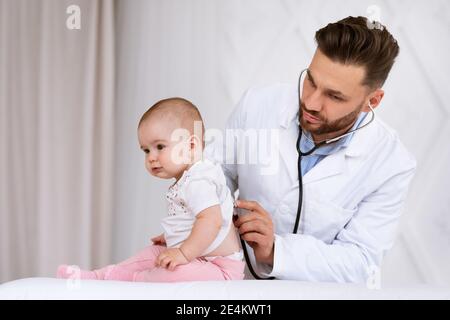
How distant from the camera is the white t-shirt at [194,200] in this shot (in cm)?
133

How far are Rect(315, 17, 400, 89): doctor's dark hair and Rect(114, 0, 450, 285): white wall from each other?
58 cm

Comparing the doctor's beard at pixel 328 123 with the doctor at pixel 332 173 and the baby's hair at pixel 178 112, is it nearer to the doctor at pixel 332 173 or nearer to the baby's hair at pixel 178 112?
the doctor at pixel 332 173

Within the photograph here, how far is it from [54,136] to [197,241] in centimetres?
108

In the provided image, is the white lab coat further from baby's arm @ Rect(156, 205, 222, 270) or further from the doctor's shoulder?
baby's arm @ Rect(156, 205, 222, 270)

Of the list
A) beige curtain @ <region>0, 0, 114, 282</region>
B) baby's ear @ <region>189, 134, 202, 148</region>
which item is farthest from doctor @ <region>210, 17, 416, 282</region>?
beige curtain @ <region>0, 0, 114, 282</region>

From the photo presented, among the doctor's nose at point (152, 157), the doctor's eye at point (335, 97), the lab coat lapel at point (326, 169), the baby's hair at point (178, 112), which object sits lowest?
the lab coat lapel at point (326, 169)

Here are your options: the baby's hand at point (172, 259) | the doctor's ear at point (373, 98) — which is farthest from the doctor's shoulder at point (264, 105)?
the baby's hand at point (172, 259)

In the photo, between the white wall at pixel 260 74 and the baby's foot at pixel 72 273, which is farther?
the white wall at pixel 260 74

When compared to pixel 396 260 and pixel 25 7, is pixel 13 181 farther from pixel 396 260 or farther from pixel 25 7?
pixel 396 260

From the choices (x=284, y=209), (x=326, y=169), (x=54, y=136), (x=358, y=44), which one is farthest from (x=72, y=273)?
(x=54, y=136)

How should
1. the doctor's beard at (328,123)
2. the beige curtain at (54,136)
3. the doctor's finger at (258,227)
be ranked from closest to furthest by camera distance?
the doctor's finger at (258,227) < the doctor's beard at (328,123) < the beige curtain at (54,136)

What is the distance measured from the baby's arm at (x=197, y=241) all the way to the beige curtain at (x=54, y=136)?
965mm

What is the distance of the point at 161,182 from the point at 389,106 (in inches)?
35.0

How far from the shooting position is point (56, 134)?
2.18m
